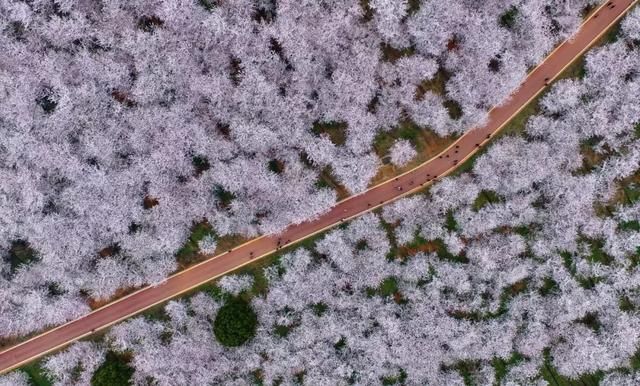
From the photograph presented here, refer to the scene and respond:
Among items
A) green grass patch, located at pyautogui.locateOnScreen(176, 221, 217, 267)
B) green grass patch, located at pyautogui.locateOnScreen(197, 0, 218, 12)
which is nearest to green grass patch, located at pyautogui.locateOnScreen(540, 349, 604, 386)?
green grass patch, located at pyautogui.locateOnScreen(176, 221, 217, 267)

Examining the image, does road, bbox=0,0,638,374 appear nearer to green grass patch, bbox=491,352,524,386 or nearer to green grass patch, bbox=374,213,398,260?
green grass patch, bbox=374,213,398,260

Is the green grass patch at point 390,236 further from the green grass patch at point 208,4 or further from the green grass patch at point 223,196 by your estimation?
the green grass patch at point 208,4

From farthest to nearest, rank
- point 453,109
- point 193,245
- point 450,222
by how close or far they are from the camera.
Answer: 1. point 193,245
2. point 450,222
3. point 453,109

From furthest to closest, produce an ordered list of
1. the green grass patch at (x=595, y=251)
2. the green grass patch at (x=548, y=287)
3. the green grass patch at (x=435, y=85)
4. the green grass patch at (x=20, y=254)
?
1. the green grass patch at (x=548, y=287)
2. the green grass patch at (x=595, y=251)
3. the green grass patch at (x=20, y=254)
4. the green grass patch at (x=435, y=85)

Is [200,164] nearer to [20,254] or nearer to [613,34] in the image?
[20,254]

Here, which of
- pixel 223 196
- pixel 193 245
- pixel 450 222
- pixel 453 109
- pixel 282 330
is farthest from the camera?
pixel 282 330

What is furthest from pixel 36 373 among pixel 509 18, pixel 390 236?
pixel 509 18

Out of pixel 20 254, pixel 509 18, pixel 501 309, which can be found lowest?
pixel 501 309

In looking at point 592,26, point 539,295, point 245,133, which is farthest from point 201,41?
point 539,295

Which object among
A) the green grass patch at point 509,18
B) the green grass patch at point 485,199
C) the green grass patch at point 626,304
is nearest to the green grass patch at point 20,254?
the green grass patch at point 485,199
